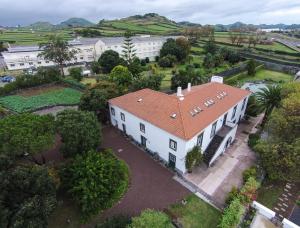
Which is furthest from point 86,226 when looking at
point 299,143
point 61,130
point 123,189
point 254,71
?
point 254,71

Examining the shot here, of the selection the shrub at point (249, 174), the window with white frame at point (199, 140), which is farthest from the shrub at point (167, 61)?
the shrub at point (249, 174)

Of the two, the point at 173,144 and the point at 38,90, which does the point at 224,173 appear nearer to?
the point at 173,144

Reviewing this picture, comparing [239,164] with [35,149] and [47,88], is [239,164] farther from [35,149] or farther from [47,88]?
[47,88]

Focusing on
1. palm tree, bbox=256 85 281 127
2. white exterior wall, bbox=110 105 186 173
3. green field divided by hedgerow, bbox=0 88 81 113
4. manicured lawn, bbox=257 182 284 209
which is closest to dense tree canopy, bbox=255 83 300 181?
manicured lawn, bbox=257 182 284 209

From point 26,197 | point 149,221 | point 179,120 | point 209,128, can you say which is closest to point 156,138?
point 179,120

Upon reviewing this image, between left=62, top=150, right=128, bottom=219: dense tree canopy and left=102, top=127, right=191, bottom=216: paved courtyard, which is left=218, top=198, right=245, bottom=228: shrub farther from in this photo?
left=62, top=150, right=128, bottom=219: dense tree canopy

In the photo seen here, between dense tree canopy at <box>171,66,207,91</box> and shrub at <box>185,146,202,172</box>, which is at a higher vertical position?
dense tree canopy at <box>171,66,207,91</box>
